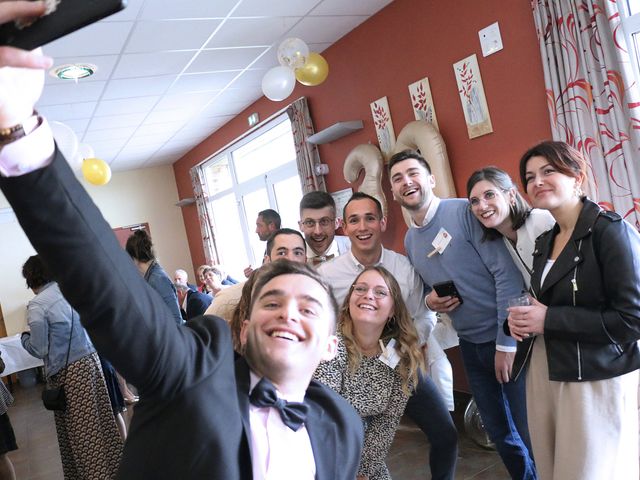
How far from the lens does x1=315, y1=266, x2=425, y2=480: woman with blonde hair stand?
2135 mm

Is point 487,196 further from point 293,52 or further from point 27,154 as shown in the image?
point 293,52

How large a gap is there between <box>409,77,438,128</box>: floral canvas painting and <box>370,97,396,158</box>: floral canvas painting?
11.7 inches

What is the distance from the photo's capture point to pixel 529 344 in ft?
6.78

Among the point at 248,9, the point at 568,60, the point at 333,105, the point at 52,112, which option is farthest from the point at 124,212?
the point at 568,60

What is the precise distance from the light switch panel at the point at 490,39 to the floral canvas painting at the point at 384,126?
1.07m

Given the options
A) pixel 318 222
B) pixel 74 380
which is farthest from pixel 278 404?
pixel 74 380

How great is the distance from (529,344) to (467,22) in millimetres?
2588

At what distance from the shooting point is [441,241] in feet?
8.16

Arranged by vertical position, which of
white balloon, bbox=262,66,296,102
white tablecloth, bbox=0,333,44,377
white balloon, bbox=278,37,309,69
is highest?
white balloon, bbox=278,37,309,69

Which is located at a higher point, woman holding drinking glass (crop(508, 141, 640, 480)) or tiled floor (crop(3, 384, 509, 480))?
woman holding drinking glass (crop(508, 141, 640, 480))

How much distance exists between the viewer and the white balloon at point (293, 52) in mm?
4031

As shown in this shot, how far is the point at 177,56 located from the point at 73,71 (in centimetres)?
86

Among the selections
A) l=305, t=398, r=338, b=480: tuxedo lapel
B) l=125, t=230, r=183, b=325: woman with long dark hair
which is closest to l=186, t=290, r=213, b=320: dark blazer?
l=125, t=230, r=183, b=325: woman with long dark hair

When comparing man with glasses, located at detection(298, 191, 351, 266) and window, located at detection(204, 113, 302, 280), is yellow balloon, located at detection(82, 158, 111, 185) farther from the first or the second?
man with glasses, located at detection(298, 191, 351, 266)
